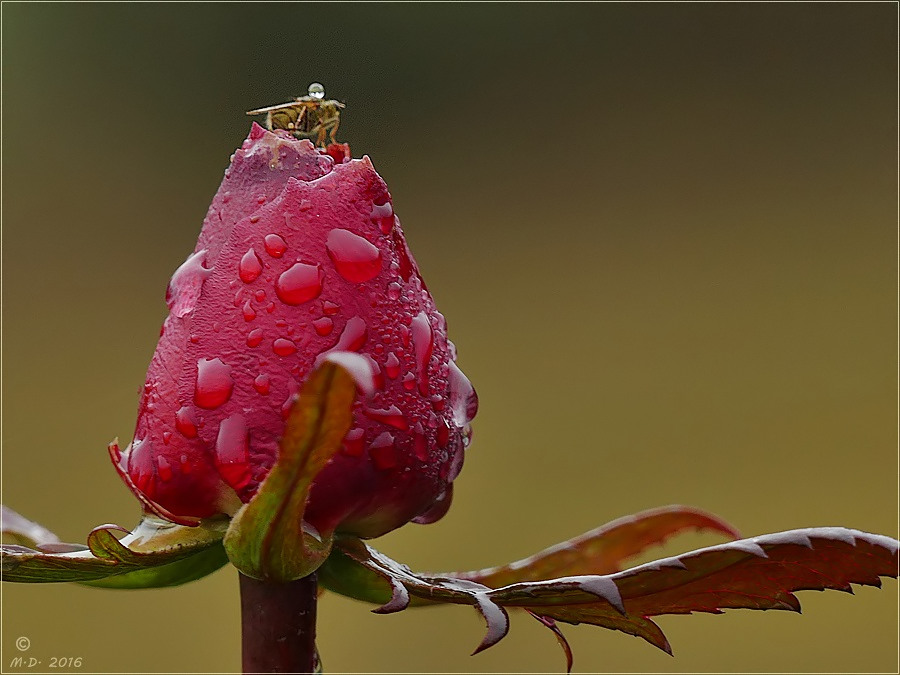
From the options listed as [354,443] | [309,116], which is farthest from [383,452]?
[309,116]

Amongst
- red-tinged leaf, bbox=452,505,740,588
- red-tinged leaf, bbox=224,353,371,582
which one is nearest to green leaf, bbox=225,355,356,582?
red-tinged leaf, bbox=224,353,371,582

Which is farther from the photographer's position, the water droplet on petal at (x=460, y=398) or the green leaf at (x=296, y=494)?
the water droplet on petal at (x=460, y=398)

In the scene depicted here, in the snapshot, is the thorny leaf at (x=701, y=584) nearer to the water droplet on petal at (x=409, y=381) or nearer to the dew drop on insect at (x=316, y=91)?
the water droplet on petal at (x=409, y=381)

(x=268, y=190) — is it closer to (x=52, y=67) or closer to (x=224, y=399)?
(x=224, y=399)

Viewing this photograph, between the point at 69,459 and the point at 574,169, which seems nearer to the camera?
the point at 69,459

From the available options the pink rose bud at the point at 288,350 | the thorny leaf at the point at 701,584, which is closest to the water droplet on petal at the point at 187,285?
the pink rose bud at the point at 288,350

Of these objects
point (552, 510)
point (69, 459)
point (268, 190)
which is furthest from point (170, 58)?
point (268, 190)
